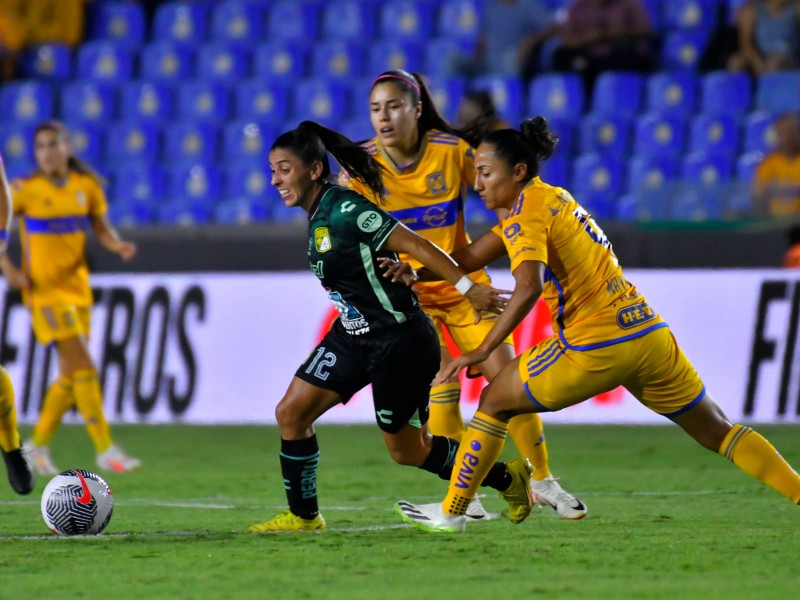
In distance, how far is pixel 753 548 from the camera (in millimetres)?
5312

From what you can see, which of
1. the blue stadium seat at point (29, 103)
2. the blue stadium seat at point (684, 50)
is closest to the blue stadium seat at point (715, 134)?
the blue stadium seat at point (684, 50)

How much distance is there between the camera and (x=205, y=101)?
15539 millimetres

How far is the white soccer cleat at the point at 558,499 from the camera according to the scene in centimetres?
647

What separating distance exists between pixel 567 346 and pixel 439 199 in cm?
134

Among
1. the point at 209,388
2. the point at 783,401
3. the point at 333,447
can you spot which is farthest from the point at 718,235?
the point at 209,388

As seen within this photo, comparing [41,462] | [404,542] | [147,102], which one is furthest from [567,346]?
[147,102]

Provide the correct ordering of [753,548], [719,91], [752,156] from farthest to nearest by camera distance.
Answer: [719,91] < [752,156] < [753,548]

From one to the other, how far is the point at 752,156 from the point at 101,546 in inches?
346

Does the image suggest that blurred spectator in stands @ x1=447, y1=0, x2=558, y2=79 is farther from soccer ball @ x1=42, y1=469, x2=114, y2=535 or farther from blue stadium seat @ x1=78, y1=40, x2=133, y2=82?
soccer ball @ x1=42, y1=469, x2=114, y2=535

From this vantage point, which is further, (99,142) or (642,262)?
(99,142)

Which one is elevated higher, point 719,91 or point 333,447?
point 719,91

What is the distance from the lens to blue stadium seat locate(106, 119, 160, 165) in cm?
1536

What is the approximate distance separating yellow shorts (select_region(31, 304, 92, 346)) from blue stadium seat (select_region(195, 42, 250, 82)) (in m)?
6.77

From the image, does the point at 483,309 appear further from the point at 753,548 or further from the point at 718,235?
the point at 718,235
